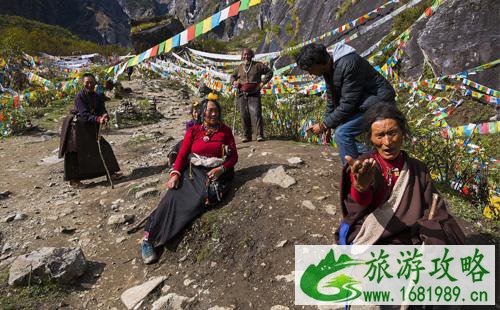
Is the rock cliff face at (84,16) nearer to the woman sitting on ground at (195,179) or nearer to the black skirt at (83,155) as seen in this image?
the black skirt at (83,155)

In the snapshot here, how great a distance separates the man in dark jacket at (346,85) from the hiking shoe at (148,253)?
2043 mm

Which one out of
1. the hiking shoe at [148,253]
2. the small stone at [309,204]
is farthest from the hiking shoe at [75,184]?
the small stone at [309,204]

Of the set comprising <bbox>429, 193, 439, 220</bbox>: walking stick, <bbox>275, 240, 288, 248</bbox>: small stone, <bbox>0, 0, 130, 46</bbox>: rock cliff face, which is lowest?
<bbox>275, 240, 288, 248</bbox>: small stone

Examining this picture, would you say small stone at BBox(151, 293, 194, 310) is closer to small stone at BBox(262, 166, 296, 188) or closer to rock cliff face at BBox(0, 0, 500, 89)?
small stone at BBox(262, 166, 296, 188)

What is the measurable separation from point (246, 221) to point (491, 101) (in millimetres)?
7612

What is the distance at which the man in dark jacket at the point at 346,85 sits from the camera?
3.21 metres

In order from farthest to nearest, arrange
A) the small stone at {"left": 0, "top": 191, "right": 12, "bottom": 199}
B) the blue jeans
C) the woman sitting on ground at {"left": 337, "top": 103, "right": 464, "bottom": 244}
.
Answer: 1. the small stone at {"left": 0, "top": 191, "right": 12, "bottom": 199}
2. the blue jeans
3. the woman sitting on ground at {"left": 337, "top": 103, "right": 464, "bottom": 244}

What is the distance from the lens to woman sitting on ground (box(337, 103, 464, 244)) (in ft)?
6.58

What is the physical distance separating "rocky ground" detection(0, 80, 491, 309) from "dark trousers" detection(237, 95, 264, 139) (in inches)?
27.1

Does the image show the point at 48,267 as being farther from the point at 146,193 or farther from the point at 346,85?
the point at 346,85

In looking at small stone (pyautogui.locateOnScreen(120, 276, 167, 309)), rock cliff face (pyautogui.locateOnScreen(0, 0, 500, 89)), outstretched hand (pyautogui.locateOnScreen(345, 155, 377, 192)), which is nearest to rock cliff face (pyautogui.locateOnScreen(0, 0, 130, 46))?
rock cliff face (pyautogui.locateOnScreen(0, 0, 500, 89))

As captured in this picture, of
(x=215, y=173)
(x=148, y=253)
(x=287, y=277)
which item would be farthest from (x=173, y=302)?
(x=215, y=173)

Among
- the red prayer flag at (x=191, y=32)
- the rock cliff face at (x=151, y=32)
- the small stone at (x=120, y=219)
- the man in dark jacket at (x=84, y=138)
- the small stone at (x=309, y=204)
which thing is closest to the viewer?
the small stone at (x=309, y=204)

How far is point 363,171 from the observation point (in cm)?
192
